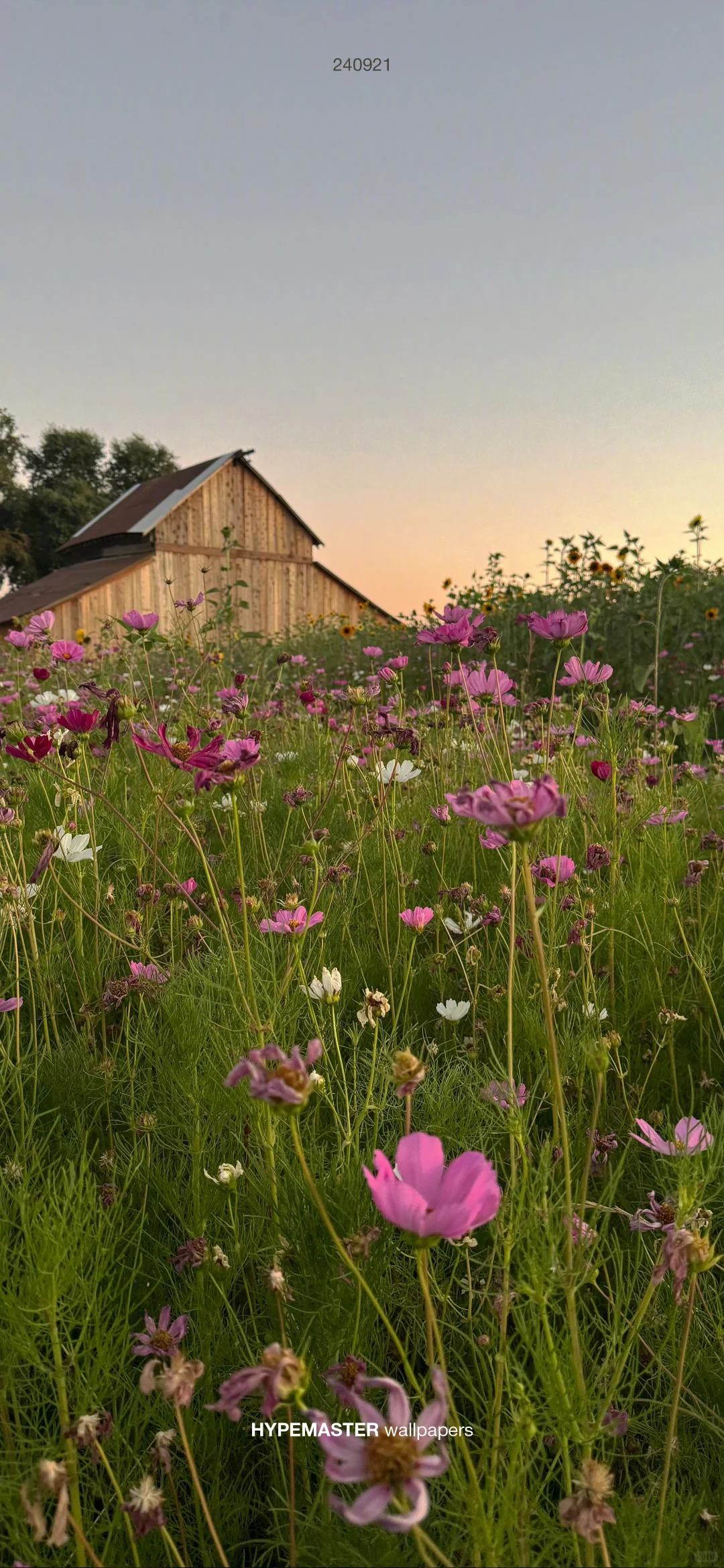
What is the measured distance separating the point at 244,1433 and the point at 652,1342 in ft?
1.55

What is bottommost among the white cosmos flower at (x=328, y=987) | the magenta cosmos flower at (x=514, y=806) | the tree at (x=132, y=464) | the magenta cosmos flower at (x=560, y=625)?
the white cosmos flower at (x=328, y=987)

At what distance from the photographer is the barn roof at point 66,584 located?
18.6 m

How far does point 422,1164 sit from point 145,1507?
15.2 inches

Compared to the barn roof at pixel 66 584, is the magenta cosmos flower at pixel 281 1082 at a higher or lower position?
lower

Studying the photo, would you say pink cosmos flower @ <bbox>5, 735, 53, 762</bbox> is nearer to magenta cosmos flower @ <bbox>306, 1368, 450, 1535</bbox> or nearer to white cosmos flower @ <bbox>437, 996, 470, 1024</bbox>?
white cosmos flower @ <bbox>437, 996, 470, 1024</bbox>

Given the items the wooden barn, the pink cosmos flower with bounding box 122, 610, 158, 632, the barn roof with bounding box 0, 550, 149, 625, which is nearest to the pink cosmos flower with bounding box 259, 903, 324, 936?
the pink cosmos flower with bounding box 122, 610, 158, 632

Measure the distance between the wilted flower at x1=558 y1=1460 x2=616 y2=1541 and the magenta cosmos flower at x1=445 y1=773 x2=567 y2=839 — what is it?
428mm

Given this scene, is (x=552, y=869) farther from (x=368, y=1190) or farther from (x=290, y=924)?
(x=368, y=1190)

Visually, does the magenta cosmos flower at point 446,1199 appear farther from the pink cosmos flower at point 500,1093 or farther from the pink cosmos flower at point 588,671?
the pink cosmos flower at point 588,671

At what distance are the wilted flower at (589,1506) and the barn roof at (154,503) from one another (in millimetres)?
19484

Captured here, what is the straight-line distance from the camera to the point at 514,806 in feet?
1.82

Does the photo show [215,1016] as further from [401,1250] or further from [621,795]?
[621,795]

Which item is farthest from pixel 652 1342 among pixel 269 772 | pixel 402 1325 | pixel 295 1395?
pixel 269 772

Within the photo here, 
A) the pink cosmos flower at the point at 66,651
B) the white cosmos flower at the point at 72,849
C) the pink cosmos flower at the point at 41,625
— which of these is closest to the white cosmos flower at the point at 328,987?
the white cosmos flower at the point at 72,849
